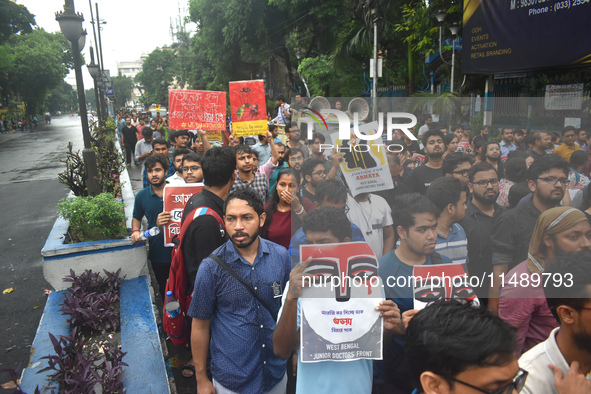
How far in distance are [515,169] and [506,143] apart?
13.0 inches

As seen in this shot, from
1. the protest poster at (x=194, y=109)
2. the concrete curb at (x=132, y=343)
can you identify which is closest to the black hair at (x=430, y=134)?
the concrete curb at (x=132, y=343)

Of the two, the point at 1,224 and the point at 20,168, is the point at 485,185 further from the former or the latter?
the point at 20,168

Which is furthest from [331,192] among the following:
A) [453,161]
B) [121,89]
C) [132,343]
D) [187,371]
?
[121,89]

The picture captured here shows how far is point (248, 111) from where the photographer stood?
6.96m

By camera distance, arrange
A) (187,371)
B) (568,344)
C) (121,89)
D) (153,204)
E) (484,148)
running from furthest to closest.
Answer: (121,89)
(153,204)
(187,371)
(484,148)
(568,344)

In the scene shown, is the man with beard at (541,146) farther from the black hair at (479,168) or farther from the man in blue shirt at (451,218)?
the man in blue shirt at (451,218)

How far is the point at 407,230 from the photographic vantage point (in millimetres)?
2082

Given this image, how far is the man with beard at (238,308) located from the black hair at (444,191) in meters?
0.98

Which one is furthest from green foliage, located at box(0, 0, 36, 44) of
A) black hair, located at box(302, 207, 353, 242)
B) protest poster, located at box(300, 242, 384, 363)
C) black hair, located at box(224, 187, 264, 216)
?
protest poster, located at box(300, 242, 384, 363)

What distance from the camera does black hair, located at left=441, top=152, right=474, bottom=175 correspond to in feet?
6.94

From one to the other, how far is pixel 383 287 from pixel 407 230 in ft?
0.98

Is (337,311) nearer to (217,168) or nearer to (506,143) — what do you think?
(506,143)

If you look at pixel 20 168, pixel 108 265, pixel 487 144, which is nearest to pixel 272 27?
pixel 20 168

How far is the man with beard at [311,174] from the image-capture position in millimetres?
2012
